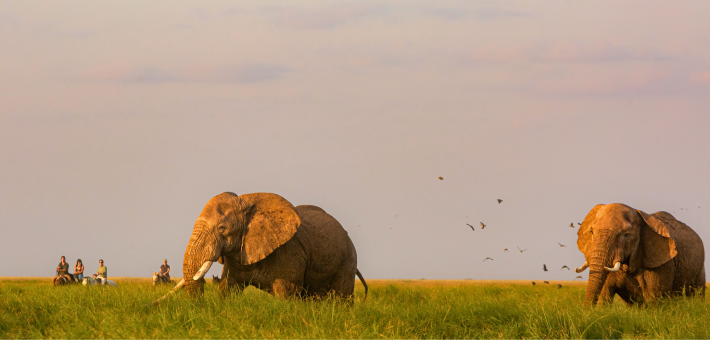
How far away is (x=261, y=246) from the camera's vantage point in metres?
13.5

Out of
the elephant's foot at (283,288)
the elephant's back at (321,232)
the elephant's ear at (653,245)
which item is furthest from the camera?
the elephant's ear at (653,245)

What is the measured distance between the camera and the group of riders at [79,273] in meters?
24.1

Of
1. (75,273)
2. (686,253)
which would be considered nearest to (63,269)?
(75,273)

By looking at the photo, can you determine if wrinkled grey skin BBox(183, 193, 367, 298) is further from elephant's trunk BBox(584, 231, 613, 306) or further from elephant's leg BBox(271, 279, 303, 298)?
elephant's trunk BBox(584, 231, 613, 306)

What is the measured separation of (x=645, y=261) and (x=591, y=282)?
1.21 meters

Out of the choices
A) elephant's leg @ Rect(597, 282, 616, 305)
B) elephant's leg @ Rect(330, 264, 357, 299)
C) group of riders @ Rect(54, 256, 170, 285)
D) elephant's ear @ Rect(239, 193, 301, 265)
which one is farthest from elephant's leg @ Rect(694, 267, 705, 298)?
group of riders @ Rect(54, 256, 170, 285)

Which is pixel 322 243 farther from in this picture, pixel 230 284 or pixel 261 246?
pixel 230 284

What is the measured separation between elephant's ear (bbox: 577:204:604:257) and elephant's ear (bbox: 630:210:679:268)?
88cm

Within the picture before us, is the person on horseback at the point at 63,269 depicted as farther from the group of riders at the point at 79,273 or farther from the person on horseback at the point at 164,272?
the person on horseback at the point at 164,272

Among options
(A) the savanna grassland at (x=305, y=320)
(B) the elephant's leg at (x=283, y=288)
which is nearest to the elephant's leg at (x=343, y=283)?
(B) the elephant's leg at (x=283, y=288)

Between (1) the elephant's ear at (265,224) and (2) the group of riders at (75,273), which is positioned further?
(2) the group of riders at (75,273)

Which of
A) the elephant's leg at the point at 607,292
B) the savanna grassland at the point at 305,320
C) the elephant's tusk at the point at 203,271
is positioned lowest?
the savanna grassland at the point at 305,320

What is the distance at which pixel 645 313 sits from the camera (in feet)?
43.2

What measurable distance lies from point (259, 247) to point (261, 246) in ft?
0.12
